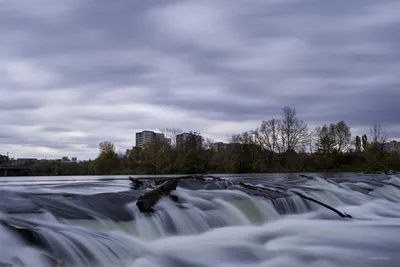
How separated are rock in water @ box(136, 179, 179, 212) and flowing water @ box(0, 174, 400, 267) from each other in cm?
14

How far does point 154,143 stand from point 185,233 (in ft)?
178

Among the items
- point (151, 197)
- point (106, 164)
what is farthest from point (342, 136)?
point (151, 197)

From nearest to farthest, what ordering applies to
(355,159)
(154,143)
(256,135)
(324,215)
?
(324,215)
(154,143)
(355,159)
(256,135)

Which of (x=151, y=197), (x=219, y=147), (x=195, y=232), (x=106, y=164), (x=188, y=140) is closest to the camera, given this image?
(x=195, y=232)

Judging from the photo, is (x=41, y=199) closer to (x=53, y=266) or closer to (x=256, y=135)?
(x=53, y=266)

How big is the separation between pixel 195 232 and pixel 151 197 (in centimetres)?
132

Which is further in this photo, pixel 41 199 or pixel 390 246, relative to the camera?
pixel 41 199

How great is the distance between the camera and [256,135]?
76.3m

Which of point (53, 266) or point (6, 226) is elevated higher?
point (6, 226)

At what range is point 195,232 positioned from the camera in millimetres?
8750

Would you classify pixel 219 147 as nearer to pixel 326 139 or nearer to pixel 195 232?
pixel 326 139

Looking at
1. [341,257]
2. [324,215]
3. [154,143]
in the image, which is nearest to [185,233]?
[341,257]

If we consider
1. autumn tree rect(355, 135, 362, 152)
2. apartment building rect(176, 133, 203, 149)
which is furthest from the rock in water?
autumn tree rect(355, 135, 362, 152)

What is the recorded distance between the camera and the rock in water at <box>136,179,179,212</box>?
8.87 meters
